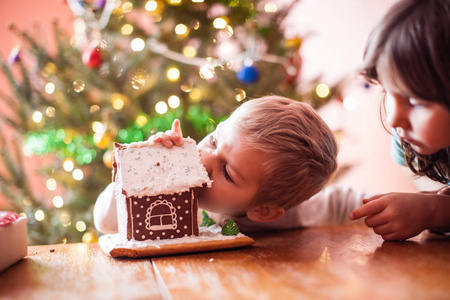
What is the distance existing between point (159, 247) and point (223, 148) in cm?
27

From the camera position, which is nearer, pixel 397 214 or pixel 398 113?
pixel 398 113

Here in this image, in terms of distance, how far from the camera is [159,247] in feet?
2.53

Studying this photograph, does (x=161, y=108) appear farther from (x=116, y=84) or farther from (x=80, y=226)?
(x=80, y=226)

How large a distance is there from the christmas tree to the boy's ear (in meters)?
0.70

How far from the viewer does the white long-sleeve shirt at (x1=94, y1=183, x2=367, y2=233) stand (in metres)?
1.09

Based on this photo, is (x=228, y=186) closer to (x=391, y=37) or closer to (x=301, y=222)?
(x=301, y=222)

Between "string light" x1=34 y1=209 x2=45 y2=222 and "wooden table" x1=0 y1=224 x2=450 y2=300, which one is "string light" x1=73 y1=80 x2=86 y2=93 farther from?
"wooden table" x1=0 y1=224 x2=450 y2=300

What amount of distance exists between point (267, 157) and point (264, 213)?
0.17 metres

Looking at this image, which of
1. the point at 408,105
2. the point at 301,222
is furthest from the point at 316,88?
the point at 408,105

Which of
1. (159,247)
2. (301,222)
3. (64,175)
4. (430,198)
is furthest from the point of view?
(64,175)

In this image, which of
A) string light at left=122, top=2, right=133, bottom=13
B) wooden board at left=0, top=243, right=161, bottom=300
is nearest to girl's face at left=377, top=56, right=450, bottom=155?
wooden board at left=0, top=243, right=161, bottom=300

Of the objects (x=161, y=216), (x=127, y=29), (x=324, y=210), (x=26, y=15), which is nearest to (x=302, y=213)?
(x=324, y=210)

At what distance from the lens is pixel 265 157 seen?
90 cm

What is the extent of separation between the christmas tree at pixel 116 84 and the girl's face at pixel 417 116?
1005mm
